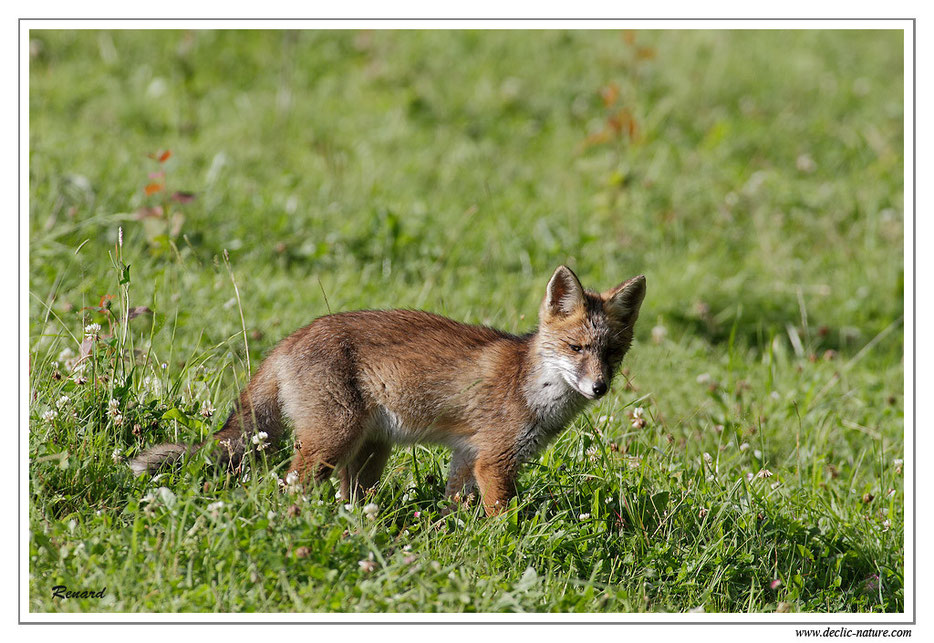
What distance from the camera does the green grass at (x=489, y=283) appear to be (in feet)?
14.3

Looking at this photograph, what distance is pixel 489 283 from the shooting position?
8125 mm

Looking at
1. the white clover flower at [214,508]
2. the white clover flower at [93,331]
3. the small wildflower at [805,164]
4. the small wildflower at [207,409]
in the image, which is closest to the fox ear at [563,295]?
the small wildflower at [207,409]

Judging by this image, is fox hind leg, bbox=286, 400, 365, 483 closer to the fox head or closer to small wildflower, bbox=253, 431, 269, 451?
small wildflower, bbox=253, 431, 269, 451

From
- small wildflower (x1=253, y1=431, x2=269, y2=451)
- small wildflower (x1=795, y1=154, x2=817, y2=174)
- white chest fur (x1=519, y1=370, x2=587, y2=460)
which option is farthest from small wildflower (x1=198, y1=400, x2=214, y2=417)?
small wildflower (x1=795, y1=154, x2=817, y2=174)

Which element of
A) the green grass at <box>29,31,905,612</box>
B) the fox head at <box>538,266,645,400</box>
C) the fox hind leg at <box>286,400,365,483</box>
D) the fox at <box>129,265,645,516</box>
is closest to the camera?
the green grass at <box>29,31,905,612</box>

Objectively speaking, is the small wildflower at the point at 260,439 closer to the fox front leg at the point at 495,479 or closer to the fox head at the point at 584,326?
the fox front leg at the point at 495,479

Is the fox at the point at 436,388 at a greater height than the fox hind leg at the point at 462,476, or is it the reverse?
the fox at the point at 436,388

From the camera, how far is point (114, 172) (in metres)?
8.27

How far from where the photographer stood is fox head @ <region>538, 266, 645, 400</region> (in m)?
5.02

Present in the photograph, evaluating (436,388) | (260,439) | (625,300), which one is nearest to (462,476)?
(436,388)

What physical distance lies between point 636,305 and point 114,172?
5188 millimetres

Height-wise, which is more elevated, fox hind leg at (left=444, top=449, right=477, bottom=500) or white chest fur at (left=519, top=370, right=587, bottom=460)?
white chest fur at (left=519, top=370, right=587, bottom=460)

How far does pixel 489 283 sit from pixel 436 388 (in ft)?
10.3
